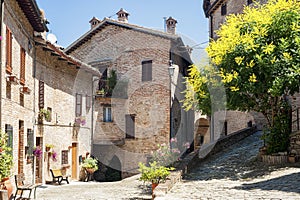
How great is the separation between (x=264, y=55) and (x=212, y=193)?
4.70m

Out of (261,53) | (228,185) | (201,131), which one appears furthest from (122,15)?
(228,185)

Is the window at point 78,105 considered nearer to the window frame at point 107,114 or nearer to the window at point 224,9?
the window frame at point 107,114

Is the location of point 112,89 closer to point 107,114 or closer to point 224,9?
point 107,114

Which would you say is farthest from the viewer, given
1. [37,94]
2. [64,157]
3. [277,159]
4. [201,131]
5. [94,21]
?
[201,131]

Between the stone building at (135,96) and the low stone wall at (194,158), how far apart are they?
3707 mm

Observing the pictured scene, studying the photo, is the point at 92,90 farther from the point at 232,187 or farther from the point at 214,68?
the point at 232,187

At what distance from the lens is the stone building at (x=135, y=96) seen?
21625 millimetres

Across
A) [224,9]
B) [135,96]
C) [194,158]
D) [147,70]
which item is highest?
[224,9]

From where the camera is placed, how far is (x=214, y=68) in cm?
1356

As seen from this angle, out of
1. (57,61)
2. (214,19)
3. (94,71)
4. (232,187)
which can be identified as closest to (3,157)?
(232,187)

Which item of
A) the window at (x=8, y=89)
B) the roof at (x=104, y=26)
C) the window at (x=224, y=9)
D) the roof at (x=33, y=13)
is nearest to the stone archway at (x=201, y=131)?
the window at (x=224, y=9)

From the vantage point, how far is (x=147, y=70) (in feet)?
73.0

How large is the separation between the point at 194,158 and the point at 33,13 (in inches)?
308

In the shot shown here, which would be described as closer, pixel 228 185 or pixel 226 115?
pixel 228 185
